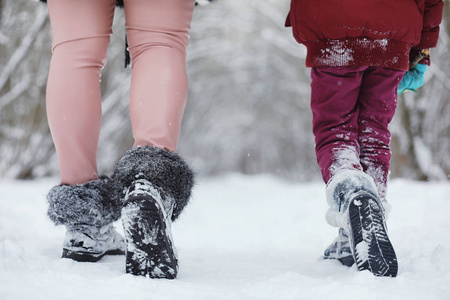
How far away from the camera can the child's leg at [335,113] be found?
1.61 metres

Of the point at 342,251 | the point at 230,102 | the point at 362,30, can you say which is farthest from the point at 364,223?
the point at 230,102

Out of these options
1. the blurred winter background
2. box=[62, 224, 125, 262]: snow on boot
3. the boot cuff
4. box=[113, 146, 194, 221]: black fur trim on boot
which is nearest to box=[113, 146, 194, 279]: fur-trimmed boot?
box=[113, 146, 194, 221]: black fur trim on boot

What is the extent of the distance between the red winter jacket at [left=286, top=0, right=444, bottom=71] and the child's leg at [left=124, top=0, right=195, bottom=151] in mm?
426

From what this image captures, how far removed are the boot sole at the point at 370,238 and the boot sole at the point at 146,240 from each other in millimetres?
487

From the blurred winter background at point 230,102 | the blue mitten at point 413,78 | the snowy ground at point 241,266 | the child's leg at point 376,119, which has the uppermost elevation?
the blurred winter background at point 230,102

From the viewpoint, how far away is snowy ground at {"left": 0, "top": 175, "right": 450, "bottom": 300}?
3.71 ft

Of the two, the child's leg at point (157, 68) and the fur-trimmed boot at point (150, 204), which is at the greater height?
the child's leg at point (157, 68)

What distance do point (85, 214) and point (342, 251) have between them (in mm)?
818

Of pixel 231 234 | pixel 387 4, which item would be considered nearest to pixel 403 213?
pixel 231 234

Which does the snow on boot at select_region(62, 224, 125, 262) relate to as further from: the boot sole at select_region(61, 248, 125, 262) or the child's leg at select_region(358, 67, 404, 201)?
the child's leg at select_region(358, 67, 404, 201)

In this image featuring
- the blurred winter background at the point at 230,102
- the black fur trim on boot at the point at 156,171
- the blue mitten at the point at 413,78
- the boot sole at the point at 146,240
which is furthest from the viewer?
the blurred winter background at the point at 230,102

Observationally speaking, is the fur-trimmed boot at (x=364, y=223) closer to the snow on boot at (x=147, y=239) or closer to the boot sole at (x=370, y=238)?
the boot sole at (x=370, y=238)

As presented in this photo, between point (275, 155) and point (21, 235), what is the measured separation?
17.4 m

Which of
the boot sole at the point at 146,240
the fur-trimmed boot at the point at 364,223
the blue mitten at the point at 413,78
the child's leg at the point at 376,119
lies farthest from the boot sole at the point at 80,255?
the blue mitten at the point at 413,78
